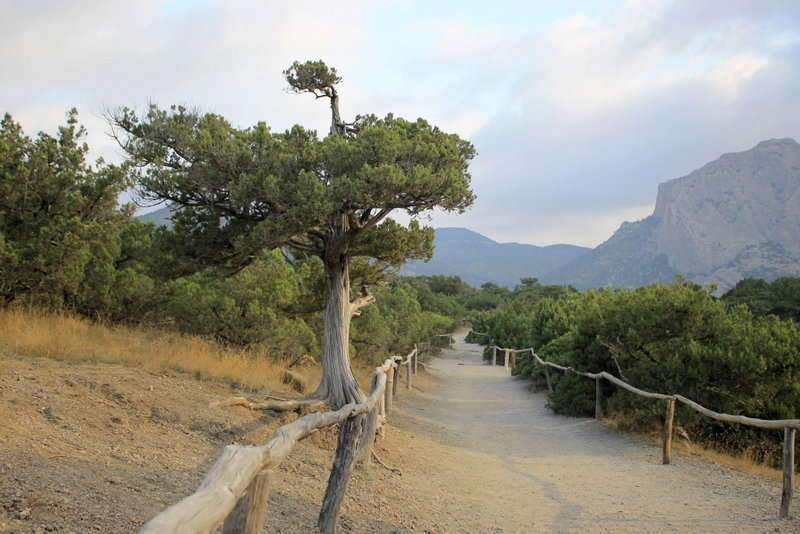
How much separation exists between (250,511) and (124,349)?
720 centimetres

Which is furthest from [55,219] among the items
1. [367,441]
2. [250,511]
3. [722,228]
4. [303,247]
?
[722,228]

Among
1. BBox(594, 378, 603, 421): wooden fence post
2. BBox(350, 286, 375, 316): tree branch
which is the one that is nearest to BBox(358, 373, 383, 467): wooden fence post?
BBox(350, 286, 375, 316): tree branch

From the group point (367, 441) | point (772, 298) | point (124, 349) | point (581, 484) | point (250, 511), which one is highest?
point (772, 298)

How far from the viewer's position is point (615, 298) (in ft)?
38.6

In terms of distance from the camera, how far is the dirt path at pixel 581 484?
17.8 feet

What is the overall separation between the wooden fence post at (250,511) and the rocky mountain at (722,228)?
351 ft

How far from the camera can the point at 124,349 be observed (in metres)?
8.58

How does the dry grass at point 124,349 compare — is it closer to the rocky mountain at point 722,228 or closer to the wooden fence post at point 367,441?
the wooden fence post at point 367,441

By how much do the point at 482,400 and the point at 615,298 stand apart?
562cm

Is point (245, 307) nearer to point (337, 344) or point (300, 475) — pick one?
point (337, 344)

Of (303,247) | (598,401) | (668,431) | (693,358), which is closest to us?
(668,431)

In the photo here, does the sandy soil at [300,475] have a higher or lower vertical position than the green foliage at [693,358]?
lower

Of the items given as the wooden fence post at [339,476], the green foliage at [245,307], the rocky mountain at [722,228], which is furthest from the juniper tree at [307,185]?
the rocky mountain at [722,228]

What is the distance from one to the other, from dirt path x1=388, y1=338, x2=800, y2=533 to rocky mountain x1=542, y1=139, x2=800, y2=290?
98609 millimetres
